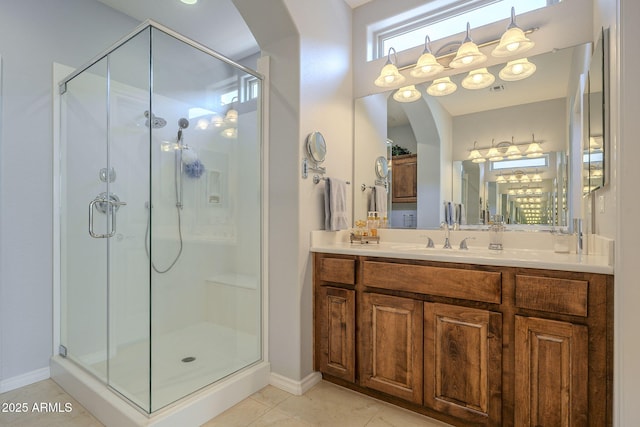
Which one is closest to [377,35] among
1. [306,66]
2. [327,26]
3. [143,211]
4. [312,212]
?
[327,26]

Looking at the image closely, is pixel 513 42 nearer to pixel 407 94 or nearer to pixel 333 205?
pixel 407 94

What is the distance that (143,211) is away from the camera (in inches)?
Result: 77.8

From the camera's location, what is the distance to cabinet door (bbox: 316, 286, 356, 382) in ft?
6.52

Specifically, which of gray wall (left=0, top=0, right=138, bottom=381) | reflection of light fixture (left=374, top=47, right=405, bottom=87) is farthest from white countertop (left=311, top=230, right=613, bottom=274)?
gray wall (left=0, top=0, right=138, bottom=381)

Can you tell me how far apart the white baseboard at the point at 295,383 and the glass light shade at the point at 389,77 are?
2.13 metres

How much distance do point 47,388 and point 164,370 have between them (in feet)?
3.16

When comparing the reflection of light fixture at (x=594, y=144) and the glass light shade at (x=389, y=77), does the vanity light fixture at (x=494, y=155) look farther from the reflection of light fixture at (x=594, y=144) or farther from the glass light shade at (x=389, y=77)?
the glass light shade at (x=389, y=77)

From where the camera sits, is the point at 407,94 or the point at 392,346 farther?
the point at 407,94

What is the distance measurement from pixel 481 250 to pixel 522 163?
0.64 meters

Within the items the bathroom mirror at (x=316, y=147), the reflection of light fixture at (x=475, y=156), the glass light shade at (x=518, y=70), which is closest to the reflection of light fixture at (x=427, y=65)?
the glass light shade at (x=518, y=70)

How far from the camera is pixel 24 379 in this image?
6.95 ft

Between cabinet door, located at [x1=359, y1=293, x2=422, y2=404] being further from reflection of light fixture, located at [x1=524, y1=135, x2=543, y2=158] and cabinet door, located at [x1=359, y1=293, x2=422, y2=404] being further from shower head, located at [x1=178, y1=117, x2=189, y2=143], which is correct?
shower head, located at [x1=178, y1=117, x2=189, y2=143]

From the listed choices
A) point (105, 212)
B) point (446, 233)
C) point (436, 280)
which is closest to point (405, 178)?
point (446, 233)

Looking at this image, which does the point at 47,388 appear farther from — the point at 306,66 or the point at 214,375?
the point at 306,66
